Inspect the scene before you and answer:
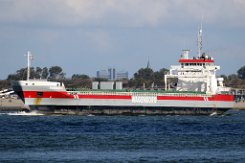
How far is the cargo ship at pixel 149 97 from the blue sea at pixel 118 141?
12186 millimetres

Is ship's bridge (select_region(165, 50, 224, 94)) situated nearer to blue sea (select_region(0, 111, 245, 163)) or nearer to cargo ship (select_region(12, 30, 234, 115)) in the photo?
cargo ship (select_region(12, 30, 234, 115))

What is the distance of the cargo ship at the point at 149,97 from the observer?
330ft

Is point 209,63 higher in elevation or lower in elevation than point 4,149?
higher

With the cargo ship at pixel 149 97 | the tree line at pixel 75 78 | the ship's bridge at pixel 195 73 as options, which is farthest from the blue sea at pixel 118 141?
the tree line at pixel 75 78

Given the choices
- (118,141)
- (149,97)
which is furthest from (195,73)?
(118,141)

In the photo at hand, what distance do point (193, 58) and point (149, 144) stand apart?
178 ft

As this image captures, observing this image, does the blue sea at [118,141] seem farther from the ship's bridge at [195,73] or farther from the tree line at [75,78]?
the tree line at [75,78]

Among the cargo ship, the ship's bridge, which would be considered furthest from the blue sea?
the ship's bridge

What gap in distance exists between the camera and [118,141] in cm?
6281

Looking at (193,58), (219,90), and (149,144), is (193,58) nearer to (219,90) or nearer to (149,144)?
(219,90)

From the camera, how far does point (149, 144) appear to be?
199ft

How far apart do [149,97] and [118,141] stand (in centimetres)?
4365

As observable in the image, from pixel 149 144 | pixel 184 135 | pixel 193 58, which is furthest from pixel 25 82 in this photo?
pixel 149 144

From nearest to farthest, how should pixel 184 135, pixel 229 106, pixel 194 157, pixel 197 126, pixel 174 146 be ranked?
pixel 194 157, pixel 174 146, pixel 184 135, pixel 197 126, pixel 229 106
